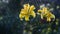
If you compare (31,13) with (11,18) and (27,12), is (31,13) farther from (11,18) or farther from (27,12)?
(11,18)

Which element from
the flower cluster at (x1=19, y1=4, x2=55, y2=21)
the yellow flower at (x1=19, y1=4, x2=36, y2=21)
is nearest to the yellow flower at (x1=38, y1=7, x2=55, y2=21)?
the flower cluster at (x1=19, y1=4, x2=55, y2=21)

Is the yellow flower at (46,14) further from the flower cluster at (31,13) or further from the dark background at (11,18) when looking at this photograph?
the dark background at (11,18)

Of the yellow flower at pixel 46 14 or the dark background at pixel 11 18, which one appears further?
the dark background at pixel 11 18

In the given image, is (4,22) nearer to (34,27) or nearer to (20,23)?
(20,23)

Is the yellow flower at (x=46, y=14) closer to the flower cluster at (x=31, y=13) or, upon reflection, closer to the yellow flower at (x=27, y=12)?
the flower cluster at (x=31, y=13)

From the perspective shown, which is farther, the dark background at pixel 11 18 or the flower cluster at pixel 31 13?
the dark background at pixel 11 18

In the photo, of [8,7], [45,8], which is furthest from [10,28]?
[45,8]

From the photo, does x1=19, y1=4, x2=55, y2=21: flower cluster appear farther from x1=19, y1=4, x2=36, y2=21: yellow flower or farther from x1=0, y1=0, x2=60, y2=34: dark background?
x1=0, y1=0, x2=60, y2=34: dark background

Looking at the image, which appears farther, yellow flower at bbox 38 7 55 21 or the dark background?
the dark background

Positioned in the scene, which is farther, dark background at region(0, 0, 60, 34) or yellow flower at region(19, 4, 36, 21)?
dark background at region(0, 0, 60, 34)

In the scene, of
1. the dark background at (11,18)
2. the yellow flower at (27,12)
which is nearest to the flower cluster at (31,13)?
the yellow flower at (27,12)

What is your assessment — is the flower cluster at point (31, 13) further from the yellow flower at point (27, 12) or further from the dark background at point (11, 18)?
the dark background at point (11, 18)

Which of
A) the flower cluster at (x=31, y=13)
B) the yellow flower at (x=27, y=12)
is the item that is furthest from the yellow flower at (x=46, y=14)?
the yellow flower at (x=27, y=12)

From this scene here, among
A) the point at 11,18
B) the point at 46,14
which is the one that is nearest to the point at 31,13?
the point at 46,14
